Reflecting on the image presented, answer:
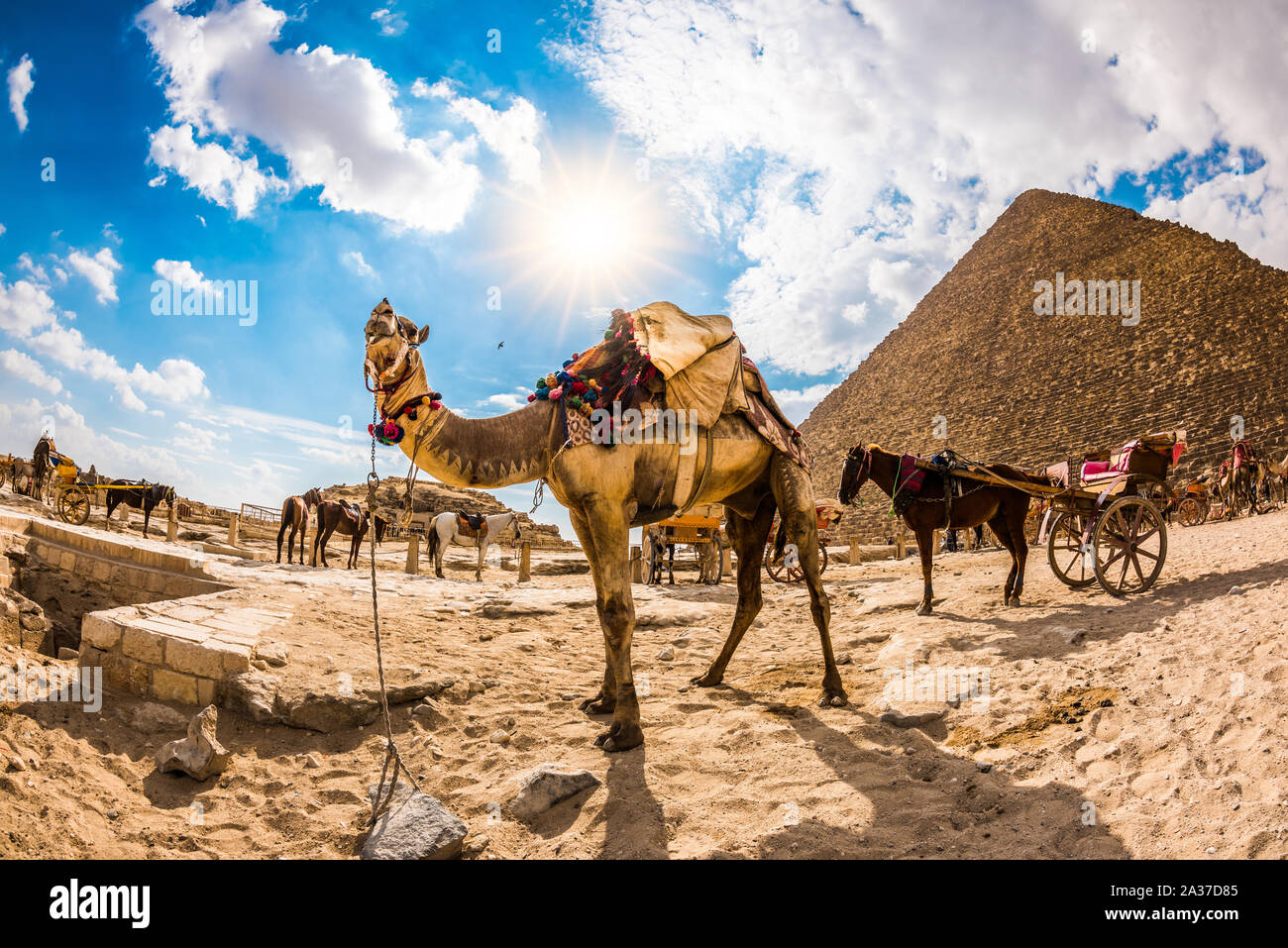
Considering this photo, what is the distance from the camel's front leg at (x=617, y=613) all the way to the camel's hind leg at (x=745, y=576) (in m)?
1.32

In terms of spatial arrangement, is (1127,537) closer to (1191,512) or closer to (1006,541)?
(1006,541)

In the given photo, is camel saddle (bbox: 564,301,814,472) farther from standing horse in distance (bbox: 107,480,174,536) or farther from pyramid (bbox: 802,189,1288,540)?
pyramid (bbox: 802,189,1288,540)

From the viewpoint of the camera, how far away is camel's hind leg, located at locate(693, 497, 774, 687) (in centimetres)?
486

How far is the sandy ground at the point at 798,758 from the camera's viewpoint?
2473 mm

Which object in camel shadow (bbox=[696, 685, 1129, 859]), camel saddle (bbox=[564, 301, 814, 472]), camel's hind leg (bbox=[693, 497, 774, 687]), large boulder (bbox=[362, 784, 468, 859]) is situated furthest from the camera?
camel's hind leg (bbox=[693, 497, 774, 687])

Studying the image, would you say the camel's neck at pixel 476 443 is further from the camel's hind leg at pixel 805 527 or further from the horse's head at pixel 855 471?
the horse's head at pixel 855 471

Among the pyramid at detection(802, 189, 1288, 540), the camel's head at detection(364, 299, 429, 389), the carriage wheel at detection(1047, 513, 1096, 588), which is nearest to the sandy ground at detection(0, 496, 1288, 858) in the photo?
the carriage wheel at detection(1047, 513, 1096, 588)

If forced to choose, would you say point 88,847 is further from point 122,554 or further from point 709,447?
point 122,554

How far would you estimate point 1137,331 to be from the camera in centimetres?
7312

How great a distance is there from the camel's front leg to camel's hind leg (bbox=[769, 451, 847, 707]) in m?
1.29

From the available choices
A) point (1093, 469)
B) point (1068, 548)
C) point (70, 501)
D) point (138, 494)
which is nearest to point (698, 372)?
point (1068, 548)

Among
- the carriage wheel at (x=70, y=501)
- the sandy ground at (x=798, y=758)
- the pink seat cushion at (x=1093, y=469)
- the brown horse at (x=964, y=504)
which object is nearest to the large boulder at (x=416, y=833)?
the sandy ground at (x=798, y=758)

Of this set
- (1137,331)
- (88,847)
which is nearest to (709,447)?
(88,847)

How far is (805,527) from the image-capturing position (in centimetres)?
453
